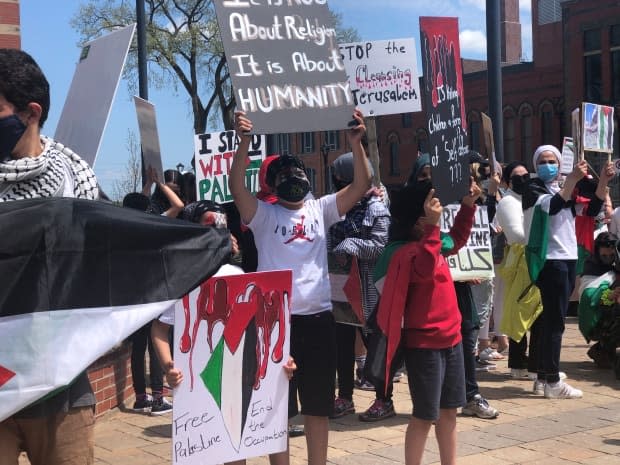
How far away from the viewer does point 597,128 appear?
8414mm

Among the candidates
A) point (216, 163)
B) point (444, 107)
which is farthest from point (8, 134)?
point (216, 163)

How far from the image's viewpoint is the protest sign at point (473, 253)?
6974 millimetres

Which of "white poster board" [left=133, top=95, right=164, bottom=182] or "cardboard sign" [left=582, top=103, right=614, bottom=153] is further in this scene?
"cardboard sign" [left=582, top=103, right=614, bottom=153]

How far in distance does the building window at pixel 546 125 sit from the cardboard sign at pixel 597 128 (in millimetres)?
45747

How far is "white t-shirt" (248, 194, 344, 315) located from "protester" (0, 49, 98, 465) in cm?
184

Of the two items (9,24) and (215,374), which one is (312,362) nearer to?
(215,374)

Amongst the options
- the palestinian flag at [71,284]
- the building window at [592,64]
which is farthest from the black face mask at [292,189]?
the building window at [592,64]

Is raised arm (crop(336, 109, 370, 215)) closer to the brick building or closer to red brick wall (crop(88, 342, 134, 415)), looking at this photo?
red brick wall (crop(88, 342, 134, 415))

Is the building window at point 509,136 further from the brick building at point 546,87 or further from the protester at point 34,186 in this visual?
the protester at point 34,186

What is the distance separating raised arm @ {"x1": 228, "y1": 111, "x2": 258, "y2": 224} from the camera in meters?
4.26

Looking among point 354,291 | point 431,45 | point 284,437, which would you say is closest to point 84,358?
point 284,437

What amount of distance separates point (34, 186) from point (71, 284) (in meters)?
0.32

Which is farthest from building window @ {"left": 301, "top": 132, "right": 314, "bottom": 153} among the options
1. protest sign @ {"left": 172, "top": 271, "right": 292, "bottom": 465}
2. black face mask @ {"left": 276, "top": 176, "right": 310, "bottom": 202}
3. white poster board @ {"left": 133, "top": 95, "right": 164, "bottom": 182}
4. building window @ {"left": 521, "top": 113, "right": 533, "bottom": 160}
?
protest sign @ {"left": 172, "top": 271, "right": 292, "bottom": 465}

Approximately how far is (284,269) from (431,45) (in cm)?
156
